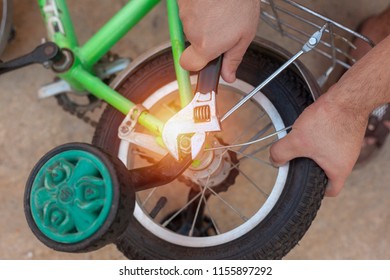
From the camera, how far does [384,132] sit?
3.39 ft

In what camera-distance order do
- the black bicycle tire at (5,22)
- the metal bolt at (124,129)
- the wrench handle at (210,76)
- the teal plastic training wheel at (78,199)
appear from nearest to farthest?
1. the teal plastic training wheel at (78,199)
2. the wrench handle at (210,76)
3. the metal bolt at (124,129)
4. the black bicycle tire at (5,22)

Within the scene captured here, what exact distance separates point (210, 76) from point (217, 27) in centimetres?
6

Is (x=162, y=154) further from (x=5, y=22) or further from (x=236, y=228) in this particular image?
(x=5, y=22)

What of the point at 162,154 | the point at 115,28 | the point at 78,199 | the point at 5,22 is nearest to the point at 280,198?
the point at 162,154

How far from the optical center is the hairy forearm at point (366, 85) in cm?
64

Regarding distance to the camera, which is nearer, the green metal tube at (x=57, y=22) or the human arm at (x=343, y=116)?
the human arm at (x=343, y=116)

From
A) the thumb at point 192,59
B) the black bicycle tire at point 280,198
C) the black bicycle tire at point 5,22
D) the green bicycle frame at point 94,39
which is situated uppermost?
the black bicycle tire at point 5,22

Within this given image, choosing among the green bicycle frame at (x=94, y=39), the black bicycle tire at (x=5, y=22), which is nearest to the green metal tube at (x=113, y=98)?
the green bicycle frame at (x=94, y=39)

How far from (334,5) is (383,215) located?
468mm

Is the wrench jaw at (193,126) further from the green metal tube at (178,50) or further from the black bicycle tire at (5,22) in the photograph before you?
the black bicycle tire at (5,22)

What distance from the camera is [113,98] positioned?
752 mm

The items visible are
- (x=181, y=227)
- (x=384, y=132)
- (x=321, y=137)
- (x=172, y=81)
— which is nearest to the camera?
(x=321, y=137)

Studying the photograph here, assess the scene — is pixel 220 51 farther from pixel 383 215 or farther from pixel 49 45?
pixel 383 215
